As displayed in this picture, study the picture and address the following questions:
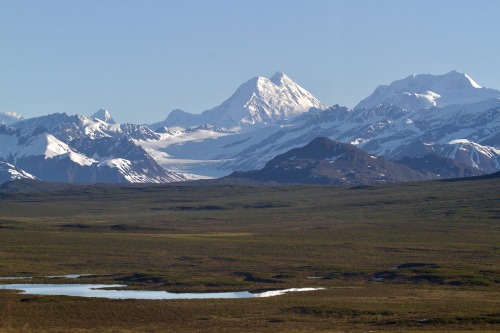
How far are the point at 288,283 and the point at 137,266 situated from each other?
2198cm

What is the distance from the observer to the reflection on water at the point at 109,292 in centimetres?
9762

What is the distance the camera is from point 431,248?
14800cm

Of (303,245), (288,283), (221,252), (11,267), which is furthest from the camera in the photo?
(303,245)

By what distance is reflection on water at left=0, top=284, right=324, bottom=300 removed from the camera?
3844 inches

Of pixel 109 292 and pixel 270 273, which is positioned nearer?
pixel 109 292

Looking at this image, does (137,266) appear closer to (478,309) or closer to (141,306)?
(141,306)

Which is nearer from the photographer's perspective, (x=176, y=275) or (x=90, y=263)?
(x=176, y=275)

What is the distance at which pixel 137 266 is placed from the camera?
124m

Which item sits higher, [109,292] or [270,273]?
[270,273]

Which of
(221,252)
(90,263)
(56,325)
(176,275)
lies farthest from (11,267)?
(56,325)

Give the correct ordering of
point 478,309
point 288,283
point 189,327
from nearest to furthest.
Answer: point 189,327, point 478,309, point 288,283

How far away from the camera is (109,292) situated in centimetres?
10012

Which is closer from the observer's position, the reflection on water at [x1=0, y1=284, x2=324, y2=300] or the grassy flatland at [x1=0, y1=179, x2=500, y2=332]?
the grassy flatland at [x1=0, y1=179, x2=500, y2=332]

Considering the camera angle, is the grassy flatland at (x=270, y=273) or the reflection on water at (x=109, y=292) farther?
the reflection on water at (x=109, y=292)
